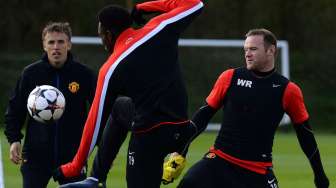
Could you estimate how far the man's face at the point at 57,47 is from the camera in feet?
27.0

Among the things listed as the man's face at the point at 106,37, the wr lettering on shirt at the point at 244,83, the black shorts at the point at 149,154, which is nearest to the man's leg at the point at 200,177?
the black shorts at the point at 149,154

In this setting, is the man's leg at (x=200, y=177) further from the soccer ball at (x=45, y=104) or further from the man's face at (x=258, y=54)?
the soccer ball at (x=45, y=104)

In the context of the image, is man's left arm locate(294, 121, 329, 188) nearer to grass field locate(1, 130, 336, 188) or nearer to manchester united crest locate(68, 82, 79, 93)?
manchester united crest locate(68, 82, 79, 93)

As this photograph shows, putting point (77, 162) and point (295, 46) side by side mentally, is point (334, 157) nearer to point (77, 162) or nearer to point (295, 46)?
point (77, 162)

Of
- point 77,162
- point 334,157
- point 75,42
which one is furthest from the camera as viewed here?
point 75,42

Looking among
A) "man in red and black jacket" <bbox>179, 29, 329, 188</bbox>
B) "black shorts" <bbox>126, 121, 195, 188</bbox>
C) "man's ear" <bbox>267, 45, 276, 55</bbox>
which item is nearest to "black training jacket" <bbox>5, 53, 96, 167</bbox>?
"man in red and black jacket" <bbox>179, 29, 329, 188</bbox>

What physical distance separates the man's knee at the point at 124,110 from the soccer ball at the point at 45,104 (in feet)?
4.28

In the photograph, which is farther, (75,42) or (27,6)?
(27,6)

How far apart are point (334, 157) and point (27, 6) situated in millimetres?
14703

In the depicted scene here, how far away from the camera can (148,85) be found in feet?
22.7

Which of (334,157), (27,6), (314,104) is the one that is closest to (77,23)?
(27,6)

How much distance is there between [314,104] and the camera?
23.1 metres

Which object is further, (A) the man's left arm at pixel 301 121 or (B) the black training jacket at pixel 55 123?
(B) the black training jacket at pixel 55 123

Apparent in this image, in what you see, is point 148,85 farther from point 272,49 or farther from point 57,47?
point 57,47
